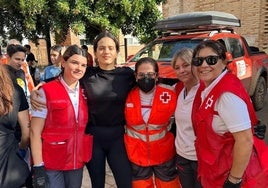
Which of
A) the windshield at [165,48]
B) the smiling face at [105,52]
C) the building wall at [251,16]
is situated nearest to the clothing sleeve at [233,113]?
the smiling face at [105,52]

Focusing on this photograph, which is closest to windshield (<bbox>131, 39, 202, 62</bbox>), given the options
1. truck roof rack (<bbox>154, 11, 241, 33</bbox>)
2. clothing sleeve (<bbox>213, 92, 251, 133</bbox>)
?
truck roof rack (<bbox>154, 11, 241, 33</bbox>)

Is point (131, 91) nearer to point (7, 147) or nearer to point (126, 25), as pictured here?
point (7, 147)

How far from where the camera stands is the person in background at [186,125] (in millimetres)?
2270

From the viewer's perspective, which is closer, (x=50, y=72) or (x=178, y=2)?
(x=50, y=72)

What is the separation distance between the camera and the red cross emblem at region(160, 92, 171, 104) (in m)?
2.41

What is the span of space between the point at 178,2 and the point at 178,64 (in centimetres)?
1358

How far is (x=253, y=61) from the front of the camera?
261 inches

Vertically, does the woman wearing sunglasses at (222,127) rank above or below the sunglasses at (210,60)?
below

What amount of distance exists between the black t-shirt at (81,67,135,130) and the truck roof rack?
3656 mm

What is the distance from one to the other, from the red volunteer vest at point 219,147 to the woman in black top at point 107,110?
78cm

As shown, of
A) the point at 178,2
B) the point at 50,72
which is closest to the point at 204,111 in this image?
the point at 50,72

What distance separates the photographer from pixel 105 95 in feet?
7.84

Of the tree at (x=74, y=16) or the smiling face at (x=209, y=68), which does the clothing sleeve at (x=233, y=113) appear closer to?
the smiling face at (x=209, y=68)

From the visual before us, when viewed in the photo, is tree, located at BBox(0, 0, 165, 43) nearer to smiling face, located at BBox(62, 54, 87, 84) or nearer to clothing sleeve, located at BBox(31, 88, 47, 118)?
smiling face, located at BBox(62, 54, 87, 84)
